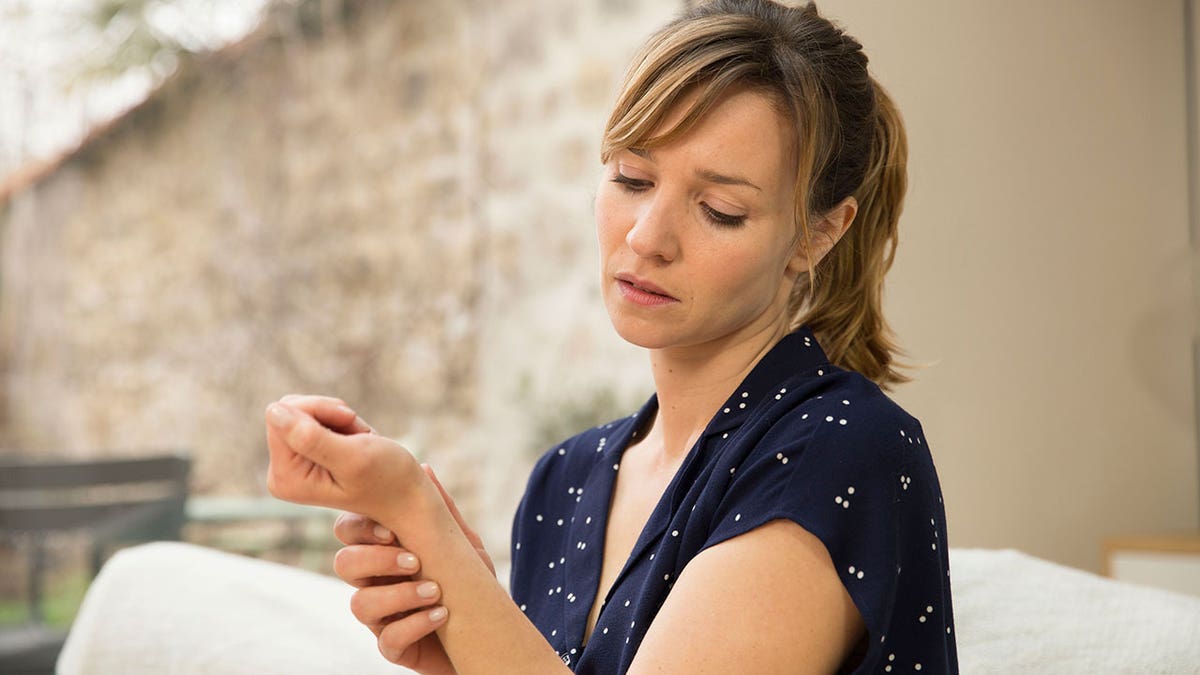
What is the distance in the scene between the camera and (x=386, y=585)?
90cm

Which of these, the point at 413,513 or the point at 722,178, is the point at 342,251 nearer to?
the point at 722,178

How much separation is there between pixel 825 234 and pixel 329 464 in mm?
569

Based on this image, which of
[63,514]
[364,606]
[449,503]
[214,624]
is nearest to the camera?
[364,606]

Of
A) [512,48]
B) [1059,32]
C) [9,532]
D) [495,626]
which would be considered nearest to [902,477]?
[495,626]

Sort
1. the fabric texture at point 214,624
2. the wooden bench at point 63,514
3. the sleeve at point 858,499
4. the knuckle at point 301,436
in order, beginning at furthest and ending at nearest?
the wooden bench at point 63,514
the fabric texture at point 214,624
the sleeve at point 858,499
the knuckle at point 301,436

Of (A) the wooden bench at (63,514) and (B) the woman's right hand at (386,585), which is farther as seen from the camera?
(A) the wooden bench at (63,514)

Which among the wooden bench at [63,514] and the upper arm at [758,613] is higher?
the upper arm at [758,613]

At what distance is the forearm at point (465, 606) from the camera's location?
2.91 ft

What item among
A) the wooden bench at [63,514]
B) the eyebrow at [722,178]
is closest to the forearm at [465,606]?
the eyebrow at [722,178]

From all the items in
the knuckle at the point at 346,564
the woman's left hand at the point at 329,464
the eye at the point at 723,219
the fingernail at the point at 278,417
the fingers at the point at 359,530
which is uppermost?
the eye at the point at 723,219

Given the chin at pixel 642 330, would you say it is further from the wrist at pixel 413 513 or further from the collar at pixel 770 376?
the wrist at pixel 413 513

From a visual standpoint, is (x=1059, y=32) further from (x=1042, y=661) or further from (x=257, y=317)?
(x=257, y=317)

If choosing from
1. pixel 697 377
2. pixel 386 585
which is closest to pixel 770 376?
pixel 697 377

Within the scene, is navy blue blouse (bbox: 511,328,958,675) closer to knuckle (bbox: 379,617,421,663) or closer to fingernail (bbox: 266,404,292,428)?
knuckle (bbox: 379,617,421,663)
